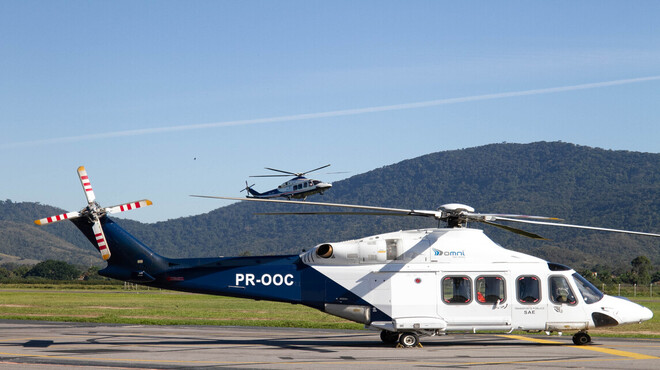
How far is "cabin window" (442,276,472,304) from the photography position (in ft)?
77.5

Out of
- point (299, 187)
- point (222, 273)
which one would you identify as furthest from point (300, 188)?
point (222, 273)

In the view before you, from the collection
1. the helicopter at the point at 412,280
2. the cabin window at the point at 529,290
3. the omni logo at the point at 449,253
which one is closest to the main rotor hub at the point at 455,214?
the helicopter at the point at 412,280

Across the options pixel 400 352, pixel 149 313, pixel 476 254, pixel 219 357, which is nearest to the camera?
pixel 219 357

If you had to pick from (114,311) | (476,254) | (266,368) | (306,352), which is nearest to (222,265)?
(306,352)

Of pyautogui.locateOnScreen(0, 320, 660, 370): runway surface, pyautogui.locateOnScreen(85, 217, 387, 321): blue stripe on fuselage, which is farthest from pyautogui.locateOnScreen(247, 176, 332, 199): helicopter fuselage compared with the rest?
pyautogui.locateOnScreen(85, 217, 387, 321): blue stripe on fuselage

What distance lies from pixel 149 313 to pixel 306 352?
23237 mm

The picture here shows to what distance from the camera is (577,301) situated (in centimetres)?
2386

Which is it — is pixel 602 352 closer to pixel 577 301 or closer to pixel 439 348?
pixel 577 301

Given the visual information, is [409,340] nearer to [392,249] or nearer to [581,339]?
[392,249]

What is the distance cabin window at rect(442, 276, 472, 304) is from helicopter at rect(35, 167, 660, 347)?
0.03 m

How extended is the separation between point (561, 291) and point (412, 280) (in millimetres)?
4725

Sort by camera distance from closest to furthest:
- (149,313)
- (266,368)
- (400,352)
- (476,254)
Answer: (266,368) → (400,352) → (476,254) → (149,313)

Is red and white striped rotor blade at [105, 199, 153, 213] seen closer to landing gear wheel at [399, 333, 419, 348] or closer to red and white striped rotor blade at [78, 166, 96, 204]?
red and white striped rotor blade at [78, 166, 96, 204]

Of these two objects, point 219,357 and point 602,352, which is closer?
point 219,357
